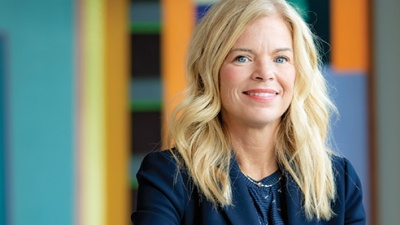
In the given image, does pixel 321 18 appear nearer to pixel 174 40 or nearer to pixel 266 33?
pixel 174 40

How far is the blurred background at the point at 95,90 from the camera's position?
4805mm

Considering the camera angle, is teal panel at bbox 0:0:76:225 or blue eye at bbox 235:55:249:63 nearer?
blue eye at bbox 235:55:249:63

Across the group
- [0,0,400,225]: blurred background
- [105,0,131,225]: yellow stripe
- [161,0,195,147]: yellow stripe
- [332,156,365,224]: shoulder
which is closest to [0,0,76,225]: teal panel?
[0,0,400,225]: blurred background

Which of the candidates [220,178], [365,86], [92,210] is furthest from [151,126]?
[220,178]

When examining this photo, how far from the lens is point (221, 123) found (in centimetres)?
199

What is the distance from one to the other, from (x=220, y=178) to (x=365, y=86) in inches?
120

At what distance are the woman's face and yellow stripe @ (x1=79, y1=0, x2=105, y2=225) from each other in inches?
116

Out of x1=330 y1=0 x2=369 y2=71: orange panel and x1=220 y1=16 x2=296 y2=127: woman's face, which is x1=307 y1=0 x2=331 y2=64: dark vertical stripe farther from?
x1=220 y1=16 x2=296 y2=127: woman's face

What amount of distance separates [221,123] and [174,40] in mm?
2859

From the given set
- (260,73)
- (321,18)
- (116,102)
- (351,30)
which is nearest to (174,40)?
(116,102)

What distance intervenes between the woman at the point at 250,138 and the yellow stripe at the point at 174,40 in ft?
9.21

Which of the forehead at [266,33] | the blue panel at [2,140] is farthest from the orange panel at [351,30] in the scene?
the forehead at [266,33]

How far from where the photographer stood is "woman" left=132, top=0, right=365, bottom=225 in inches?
74.1

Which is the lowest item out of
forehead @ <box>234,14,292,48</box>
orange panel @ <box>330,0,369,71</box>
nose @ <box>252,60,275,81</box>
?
nose @ <box>252,60,275,81</box>
